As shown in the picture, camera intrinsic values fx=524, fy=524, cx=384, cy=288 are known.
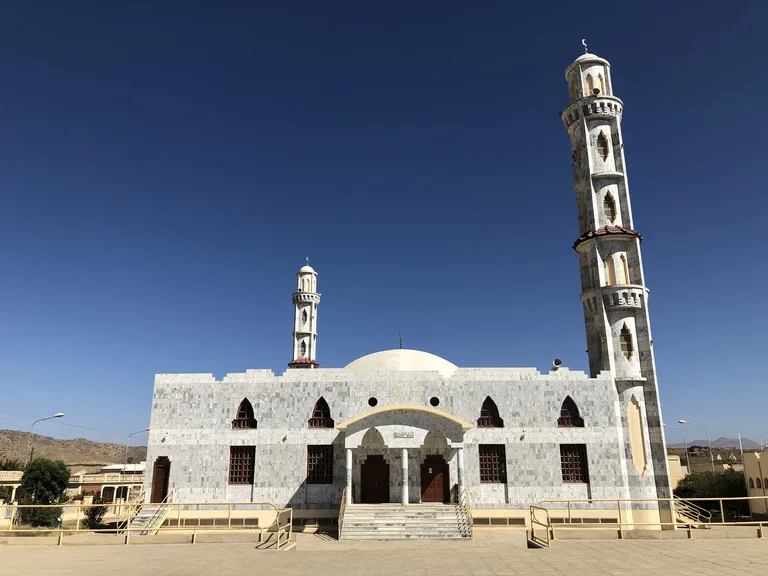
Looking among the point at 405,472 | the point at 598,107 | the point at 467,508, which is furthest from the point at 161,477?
the point at 598,107

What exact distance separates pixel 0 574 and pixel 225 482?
15.3 m

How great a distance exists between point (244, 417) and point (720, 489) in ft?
141

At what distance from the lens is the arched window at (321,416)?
28734 millimetres

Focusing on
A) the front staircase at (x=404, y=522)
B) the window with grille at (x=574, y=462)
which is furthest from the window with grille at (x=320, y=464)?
the window with grille at (x=574, y=462)

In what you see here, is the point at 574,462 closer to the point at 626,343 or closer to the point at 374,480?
the point at 626,343

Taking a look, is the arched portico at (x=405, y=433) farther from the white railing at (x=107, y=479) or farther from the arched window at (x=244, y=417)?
the white railing at (x=107, y=479)

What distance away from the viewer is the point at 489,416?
28.6 m

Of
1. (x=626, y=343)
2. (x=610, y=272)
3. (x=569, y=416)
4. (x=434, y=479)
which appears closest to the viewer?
(x=434, y=479)

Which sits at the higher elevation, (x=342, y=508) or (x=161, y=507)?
(x=342, y=508)

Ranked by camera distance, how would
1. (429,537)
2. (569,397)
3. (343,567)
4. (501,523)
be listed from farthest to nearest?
(569,397), (501,523), (429,537), (343,567)

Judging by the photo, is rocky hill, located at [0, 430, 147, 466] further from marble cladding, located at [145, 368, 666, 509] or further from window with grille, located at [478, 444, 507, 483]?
window with grille, located at [478, 444, 507, 483]

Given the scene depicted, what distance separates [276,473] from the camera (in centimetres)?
2792

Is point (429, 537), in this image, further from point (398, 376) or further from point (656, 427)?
point (656, 427)

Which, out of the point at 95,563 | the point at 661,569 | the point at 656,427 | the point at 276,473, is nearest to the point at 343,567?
the point at 95,563
